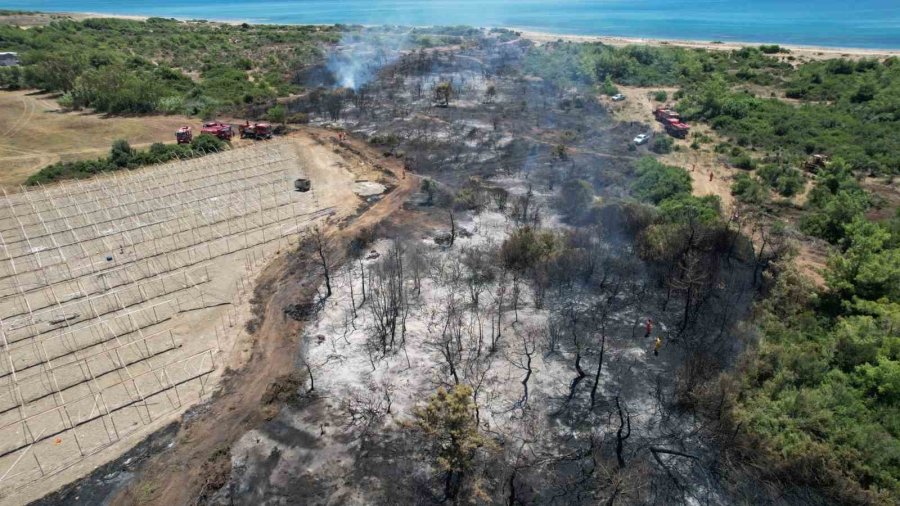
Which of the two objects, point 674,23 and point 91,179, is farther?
point 674,23

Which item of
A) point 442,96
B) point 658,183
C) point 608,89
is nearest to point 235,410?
point 658,183

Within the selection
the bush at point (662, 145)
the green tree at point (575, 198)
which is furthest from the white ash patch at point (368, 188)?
Answer: the bush at point (662, 145)

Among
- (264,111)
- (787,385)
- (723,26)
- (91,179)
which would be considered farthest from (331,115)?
(723,26)

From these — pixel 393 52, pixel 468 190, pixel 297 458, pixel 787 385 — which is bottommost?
pixel 297 458

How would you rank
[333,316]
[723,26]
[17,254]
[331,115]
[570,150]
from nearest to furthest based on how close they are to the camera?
[333,316] → [17,254] → [570,150] → [331,115] → [723,26]

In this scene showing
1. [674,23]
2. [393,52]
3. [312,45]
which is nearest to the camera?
[393,52]

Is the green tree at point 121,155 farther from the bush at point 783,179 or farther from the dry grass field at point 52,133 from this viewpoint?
the bush at point 783,179

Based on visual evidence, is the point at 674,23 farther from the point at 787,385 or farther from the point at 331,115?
the point at 787,385
